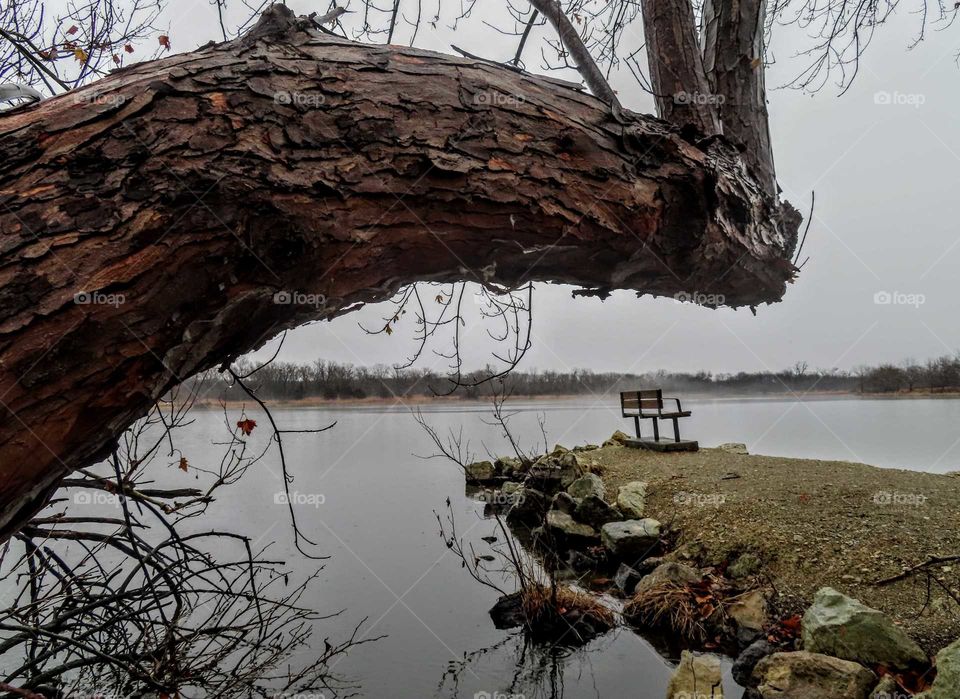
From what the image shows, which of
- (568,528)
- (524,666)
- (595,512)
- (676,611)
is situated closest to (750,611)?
(676,611)

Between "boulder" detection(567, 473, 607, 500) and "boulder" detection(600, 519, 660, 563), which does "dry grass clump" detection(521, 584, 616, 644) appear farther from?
"boulder" detection(567, 473, 607, 500)

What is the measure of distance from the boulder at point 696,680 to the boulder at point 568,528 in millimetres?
3076

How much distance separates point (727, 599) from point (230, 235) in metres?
4.87

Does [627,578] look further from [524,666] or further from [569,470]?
[569,470]

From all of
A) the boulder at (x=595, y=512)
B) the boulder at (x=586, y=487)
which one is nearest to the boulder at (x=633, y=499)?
the boulder at (x=595, y=512)

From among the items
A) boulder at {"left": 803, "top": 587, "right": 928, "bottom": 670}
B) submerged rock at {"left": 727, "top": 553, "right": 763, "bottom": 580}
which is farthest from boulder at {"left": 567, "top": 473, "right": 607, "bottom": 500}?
boulder at {"left": 803, "top": 587, "right": 928, "bottom": 670}

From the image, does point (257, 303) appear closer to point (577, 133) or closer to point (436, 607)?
point (577, 133)

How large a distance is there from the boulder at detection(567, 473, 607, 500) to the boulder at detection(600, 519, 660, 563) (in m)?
1.34

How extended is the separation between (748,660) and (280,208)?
4.27 metres

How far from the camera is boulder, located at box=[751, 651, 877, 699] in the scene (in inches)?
128

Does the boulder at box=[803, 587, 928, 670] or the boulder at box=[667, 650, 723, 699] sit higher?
the boulder at box=[803, 587, 928, 670]

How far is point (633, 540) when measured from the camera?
20.3 feet

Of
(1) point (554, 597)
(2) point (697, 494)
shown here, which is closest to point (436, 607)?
(1) point (554, 597)

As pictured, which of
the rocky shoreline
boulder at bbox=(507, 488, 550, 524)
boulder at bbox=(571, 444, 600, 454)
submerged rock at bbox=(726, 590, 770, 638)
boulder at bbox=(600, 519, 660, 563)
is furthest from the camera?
boulder at bbox=(571, 444, 600, 454)
